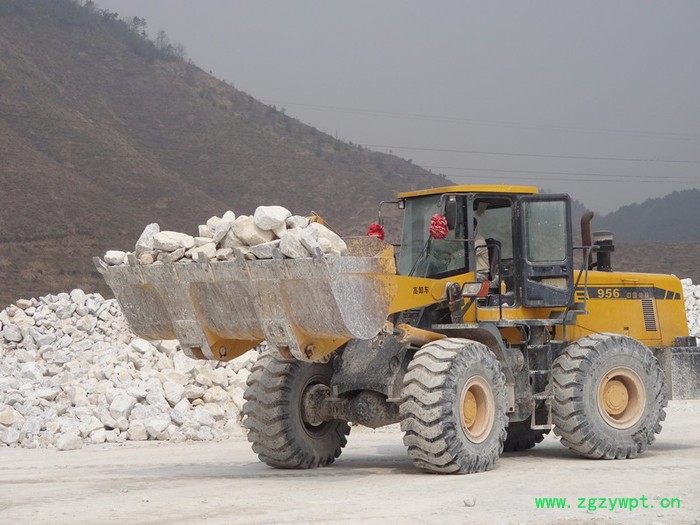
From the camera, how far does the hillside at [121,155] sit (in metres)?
45.9

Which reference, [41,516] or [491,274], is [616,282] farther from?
[41,516]

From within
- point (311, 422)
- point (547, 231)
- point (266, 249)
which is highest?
point (547, 231)

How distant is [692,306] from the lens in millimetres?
28578

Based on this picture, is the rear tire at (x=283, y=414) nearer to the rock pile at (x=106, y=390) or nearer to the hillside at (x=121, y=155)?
the rock pile at (x=106, y=390)

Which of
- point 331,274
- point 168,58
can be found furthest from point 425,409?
point 168,58

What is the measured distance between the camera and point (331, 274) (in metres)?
9.13

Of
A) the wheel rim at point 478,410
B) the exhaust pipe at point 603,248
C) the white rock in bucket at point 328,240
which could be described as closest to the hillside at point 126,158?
the exhaust pipe at point 603,248

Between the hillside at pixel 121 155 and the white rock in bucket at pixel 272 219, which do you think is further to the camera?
the hillside at pixel 121 155

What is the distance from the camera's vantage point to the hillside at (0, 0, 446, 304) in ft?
151

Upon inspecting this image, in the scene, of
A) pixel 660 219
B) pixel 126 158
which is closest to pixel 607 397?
pixel 126 158

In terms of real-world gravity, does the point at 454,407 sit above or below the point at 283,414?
above

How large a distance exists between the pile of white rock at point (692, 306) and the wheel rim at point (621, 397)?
566 inches

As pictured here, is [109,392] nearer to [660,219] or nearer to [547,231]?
[547,231]

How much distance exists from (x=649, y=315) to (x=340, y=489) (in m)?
5.18
